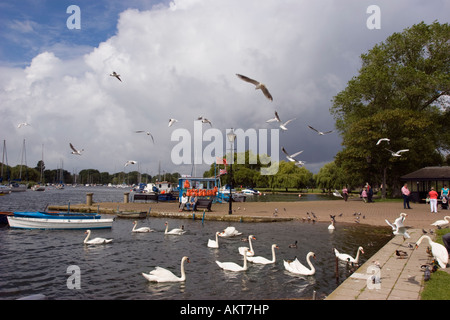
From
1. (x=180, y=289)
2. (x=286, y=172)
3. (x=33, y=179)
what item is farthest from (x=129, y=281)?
(x=33, y=179)

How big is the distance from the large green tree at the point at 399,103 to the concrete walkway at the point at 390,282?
32.0m

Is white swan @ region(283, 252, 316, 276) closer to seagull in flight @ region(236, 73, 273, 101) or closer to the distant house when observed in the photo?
seagull in flight @ region(236, 73, 273, 101)

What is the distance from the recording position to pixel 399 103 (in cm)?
4616

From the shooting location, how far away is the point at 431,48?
43.8 metres

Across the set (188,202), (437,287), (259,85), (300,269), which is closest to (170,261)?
(300,269)

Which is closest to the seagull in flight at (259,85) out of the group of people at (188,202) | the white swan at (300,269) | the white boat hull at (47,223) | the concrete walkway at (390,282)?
the white swan at (300,269)

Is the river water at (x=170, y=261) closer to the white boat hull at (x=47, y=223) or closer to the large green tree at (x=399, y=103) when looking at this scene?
the white boat hull at (x=47, y=223)

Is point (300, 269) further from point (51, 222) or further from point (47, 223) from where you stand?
point (47, 223)

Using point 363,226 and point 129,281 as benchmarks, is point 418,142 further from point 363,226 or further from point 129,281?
point 129,281

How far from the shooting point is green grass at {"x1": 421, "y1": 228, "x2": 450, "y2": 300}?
277 inches

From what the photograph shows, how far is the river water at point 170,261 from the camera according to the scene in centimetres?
1025

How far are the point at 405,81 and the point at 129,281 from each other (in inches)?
1767

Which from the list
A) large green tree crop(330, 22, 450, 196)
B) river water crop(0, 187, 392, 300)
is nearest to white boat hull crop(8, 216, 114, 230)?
river water crop(0, 187, 392, 300)

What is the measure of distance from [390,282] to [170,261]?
9.07 metres
